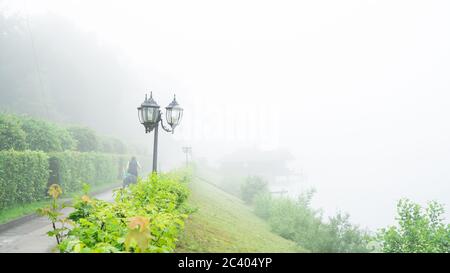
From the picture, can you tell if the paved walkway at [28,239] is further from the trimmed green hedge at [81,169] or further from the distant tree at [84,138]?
the distant tree at [84,138]

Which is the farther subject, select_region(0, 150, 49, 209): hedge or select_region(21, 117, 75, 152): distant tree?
select_region(21, 117, 75, 152): distant tree

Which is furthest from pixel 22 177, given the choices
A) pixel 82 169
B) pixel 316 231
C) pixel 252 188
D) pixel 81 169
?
pixel 252 188

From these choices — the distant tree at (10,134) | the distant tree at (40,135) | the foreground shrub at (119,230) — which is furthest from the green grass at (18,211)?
the foreground shrub at (119,230)

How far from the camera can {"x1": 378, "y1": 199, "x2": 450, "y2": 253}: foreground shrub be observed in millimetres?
10164

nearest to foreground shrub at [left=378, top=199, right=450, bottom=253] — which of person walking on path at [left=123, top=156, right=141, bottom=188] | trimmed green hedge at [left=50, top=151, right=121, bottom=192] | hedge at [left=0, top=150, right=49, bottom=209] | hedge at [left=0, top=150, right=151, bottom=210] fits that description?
hedge at [left=0, top=150, right=151, bottom=210]

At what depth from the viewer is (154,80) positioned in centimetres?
9131

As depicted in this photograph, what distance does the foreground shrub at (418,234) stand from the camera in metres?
10.2

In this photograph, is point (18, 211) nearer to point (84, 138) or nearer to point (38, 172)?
point (38, 172)

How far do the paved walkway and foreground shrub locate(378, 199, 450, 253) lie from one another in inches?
365

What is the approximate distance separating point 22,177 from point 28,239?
432 centimetres

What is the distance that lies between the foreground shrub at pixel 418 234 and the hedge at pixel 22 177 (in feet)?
38.7

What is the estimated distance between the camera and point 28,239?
926cm

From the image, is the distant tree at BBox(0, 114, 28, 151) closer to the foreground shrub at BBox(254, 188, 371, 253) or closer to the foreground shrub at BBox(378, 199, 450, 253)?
the foreground shrub at BBox(254, 188, 371, 253)
